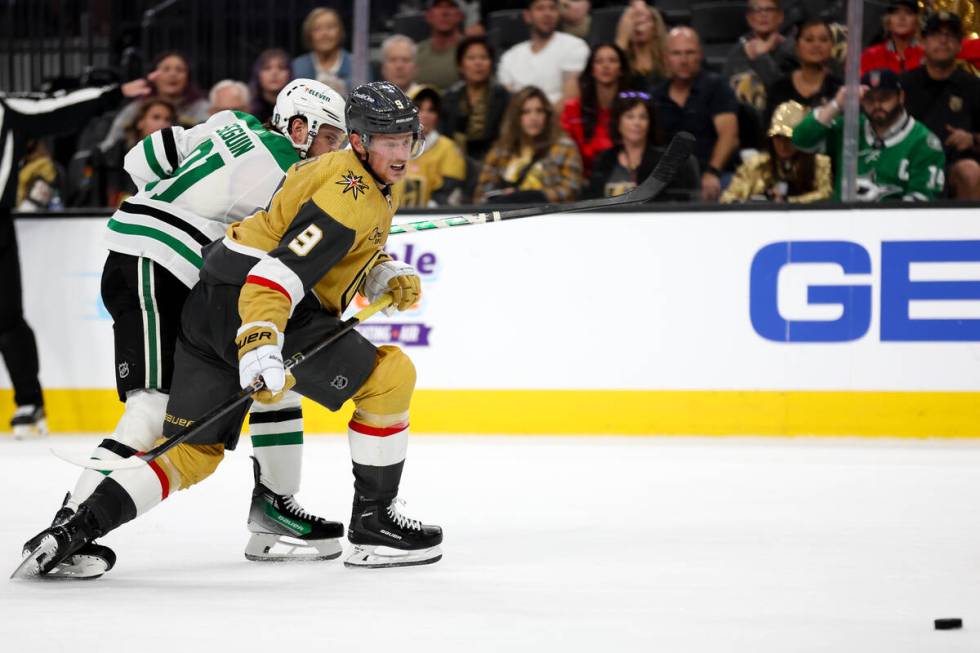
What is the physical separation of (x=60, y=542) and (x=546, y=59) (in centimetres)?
375

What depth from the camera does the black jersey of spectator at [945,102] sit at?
5.54 meters

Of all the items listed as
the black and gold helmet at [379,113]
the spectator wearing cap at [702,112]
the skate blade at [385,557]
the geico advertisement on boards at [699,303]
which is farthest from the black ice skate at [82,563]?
the spectator wearing cap at [702,112]

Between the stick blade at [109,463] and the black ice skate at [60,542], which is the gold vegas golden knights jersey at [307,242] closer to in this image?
the stick blade at [109,463]

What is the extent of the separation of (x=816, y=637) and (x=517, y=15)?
14.3ft

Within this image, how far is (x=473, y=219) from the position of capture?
359 centimetres

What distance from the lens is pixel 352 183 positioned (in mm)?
3010

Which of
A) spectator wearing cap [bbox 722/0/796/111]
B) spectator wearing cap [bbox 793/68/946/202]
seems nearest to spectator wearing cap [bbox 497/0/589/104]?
spectator wearing cap [bbox 722/0/796/111]

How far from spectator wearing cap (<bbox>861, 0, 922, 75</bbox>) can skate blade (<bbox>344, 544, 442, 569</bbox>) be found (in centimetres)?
328

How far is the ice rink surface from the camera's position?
101 inches

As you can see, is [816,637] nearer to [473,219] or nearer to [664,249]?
[473,219]

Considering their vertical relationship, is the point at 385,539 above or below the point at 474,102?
below

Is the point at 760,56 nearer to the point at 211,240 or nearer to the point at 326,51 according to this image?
the point at 326,51

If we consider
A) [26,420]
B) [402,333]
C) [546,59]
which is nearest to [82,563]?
[402,333]

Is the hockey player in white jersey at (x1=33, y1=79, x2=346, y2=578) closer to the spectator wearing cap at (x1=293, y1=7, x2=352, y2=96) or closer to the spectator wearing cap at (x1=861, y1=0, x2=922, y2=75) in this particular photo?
the spectator wearing cap at (x1=293, y1=7, x2=352, y2=96)
